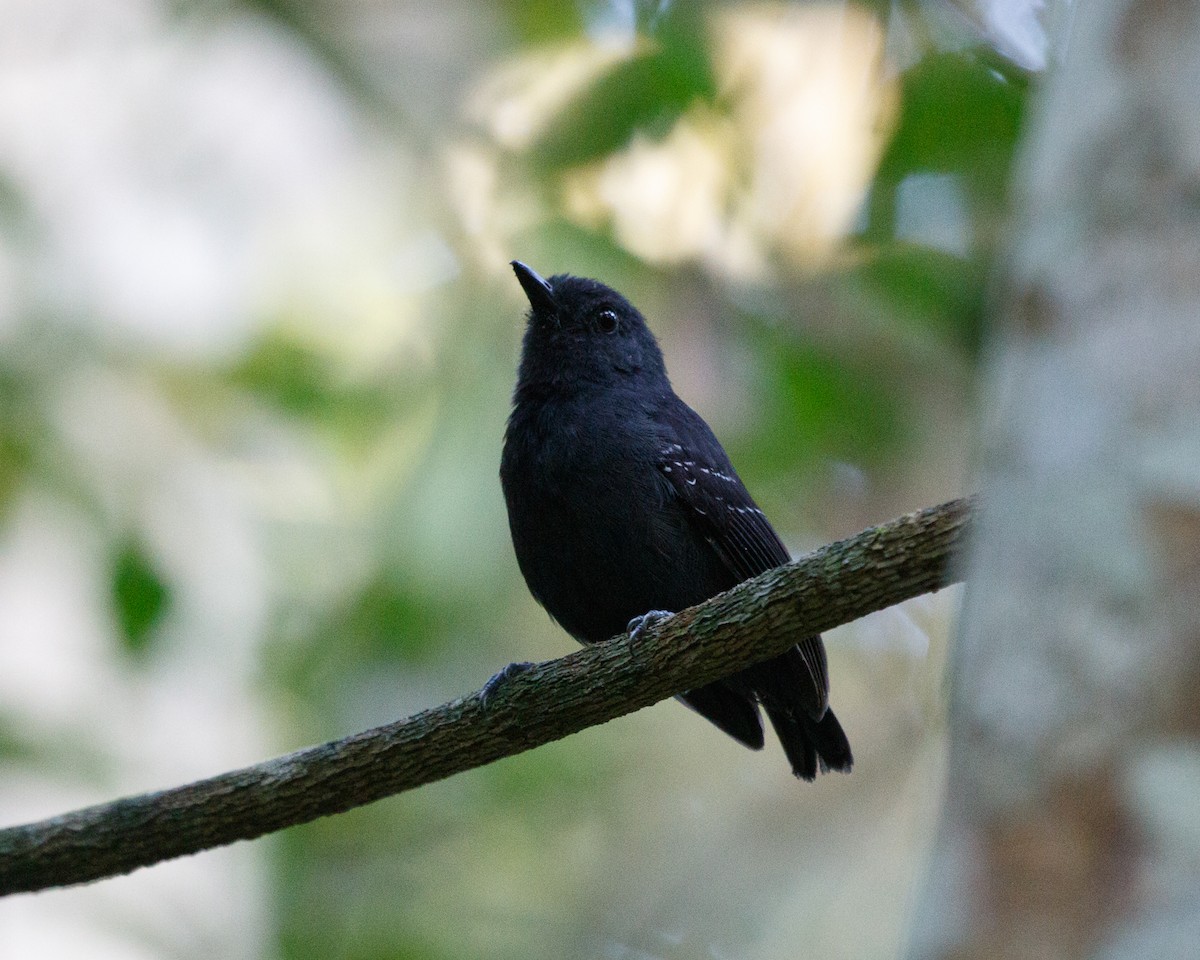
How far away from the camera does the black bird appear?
14.8 feet

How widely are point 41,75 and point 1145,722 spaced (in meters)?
7.60

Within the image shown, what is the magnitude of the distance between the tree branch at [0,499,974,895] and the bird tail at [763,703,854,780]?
1.19 meters

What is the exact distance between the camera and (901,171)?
242 inches

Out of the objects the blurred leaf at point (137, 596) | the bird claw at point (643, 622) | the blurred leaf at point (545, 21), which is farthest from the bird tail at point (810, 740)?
the blurred leaf at point (545, 21)

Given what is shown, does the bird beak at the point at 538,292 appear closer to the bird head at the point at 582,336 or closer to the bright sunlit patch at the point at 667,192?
the bird head at the point at 582,336

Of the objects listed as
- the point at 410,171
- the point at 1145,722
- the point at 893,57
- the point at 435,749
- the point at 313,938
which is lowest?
the point at 1145,722

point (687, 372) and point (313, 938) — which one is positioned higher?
point (687, 372)

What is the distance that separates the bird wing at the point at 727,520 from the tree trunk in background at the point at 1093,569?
3.10 metres

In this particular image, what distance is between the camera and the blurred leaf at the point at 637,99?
641cm

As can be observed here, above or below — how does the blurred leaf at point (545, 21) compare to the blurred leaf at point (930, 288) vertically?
above

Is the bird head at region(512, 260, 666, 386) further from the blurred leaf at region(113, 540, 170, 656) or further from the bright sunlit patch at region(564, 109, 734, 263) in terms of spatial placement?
the blurred leaf at region(113, 540, 170, 656)

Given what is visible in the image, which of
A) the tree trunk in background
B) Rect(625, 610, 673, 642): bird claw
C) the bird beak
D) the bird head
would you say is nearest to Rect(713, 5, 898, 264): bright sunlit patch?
the bird head

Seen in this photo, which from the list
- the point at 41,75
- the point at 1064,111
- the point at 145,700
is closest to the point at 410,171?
the point at 41,75

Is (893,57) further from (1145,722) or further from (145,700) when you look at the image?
(1145,722)
